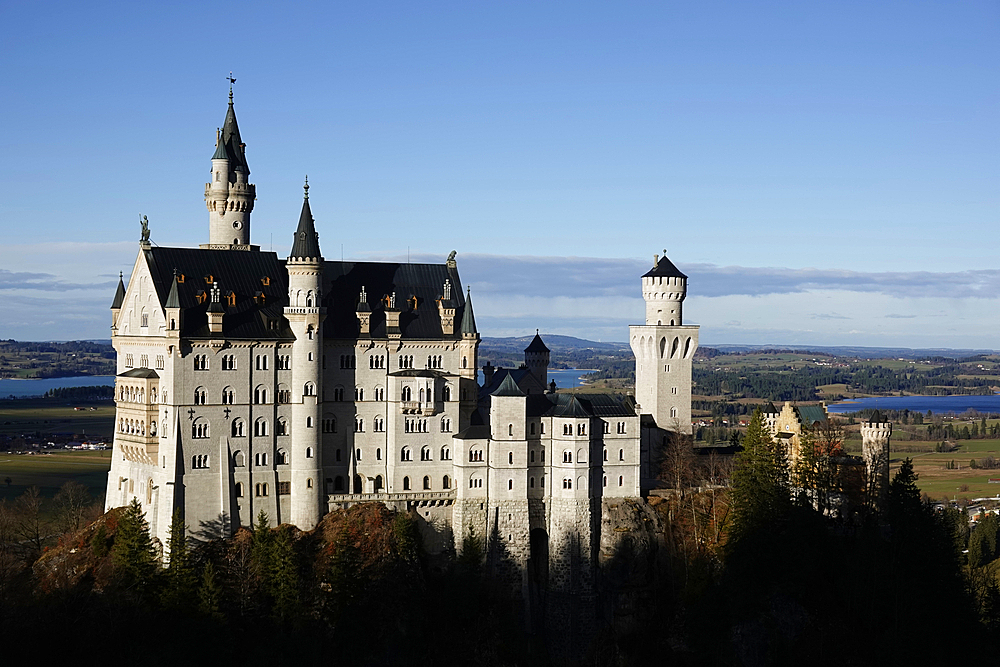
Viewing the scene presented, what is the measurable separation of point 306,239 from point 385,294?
9603mm

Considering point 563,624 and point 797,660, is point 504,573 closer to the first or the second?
point 563,624

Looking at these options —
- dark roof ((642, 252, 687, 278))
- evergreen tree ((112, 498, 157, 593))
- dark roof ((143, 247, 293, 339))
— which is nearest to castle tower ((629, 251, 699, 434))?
dark roof ((642, 252, 687, 278))

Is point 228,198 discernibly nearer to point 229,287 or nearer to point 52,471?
point 229,287

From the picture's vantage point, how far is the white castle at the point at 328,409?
88.2m

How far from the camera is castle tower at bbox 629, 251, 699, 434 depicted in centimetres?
10450

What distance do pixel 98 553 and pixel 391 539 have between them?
2117 centimetres

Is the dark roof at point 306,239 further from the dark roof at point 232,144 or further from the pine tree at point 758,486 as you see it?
the pine tree at point 758,486

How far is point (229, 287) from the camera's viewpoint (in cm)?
9075

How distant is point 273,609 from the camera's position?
276ft

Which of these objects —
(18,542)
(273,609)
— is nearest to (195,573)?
(273,609)

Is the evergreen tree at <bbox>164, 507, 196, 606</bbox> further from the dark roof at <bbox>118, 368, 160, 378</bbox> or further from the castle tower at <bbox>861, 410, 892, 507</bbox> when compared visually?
the castle tower at <bbox>861, 410, 892, 507</bbox>

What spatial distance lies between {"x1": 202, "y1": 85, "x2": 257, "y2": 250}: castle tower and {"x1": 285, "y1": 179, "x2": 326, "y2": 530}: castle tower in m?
10.1

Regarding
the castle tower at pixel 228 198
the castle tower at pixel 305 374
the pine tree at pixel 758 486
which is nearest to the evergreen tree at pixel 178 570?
the castle tower at pixel 305 374

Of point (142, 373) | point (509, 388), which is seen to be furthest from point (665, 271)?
point (142, 373)
